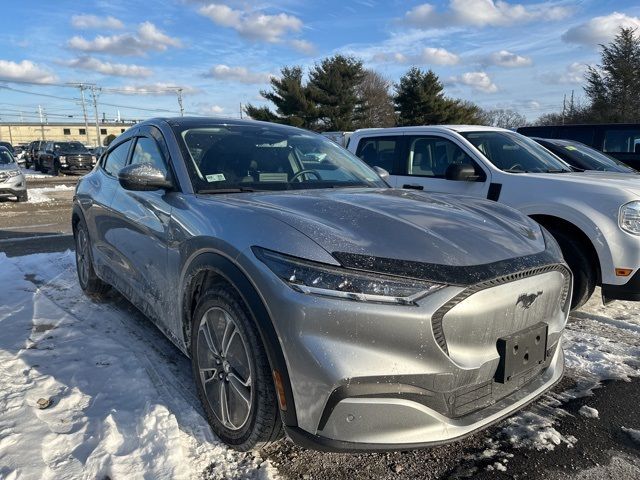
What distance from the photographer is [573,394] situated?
319cm

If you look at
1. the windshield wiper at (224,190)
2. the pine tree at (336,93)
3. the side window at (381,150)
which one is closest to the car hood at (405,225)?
the windshield wiper at (224,190)

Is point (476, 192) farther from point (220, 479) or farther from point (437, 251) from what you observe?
point (220, 479)

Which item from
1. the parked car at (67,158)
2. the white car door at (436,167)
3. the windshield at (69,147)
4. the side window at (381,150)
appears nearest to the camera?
the white car door at (436,167)

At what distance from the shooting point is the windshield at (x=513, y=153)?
17.7 ft

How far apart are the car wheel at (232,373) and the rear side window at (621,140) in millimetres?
10783

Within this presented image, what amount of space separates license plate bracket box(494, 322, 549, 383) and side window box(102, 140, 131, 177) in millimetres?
3280

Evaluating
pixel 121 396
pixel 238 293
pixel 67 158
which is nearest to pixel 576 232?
pixel 238 293

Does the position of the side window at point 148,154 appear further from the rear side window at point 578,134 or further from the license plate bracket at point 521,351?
the rear side window at point 578,134

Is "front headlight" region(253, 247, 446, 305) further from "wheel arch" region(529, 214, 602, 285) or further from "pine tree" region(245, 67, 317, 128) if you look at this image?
"pine tree" region(245, 67, 317, 128)

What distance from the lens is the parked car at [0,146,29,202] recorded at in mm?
14031

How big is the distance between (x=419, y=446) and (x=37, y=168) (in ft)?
125

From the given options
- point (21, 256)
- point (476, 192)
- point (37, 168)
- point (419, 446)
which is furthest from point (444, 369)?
point (37, 168)

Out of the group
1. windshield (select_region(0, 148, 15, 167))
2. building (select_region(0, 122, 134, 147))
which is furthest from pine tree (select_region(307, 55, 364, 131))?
building (select_region(0, 122, 134, 147))

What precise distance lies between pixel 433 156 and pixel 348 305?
4382 millimetres
